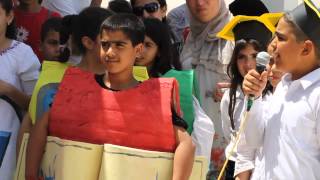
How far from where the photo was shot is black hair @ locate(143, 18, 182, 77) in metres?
3.48

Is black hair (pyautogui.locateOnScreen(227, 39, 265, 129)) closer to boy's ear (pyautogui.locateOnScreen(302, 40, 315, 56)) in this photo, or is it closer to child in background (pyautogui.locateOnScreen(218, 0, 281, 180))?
child in background (pyautogui.locateOnScreen(218, 0, 281, 180))

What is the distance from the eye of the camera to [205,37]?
4.01 meters

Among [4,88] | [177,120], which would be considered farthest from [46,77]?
[177,120]

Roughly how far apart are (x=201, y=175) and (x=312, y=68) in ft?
2.15

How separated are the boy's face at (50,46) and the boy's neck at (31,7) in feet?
0.81

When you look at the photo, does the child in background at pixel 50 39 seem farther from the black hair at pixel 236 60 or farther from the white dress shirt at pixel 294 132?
the white dress shirt at pixel 294 132

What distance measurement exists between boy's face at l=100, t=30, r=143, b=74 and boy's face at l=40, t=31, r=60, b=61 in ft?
3.95

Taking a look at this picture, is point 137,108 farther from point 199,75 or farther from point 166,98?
point 199,75

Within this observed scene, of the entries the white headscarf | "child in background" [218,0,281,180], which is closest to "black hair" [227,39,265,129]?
"child in background" [218,0,281,180]

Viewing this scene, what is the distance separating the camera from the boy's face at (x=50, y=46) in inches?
158

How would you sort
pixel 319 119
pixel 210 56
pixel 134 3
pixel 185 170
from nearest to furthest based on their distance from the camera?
pixel 319 119
pixel 185 170
pixel 210 56
pixel 134 3

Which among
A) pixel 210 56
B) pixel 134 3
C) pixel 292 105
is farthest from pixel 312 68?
pixel 134 3

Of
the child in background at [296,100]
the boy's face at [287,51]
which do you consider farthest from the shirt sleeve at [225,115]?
the boy's face at [287,51]

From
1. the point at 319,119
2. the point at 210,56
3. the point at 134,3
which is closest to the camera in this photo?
the point at 319,119
